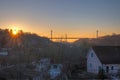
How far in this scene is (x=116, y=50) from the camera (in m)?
27.2

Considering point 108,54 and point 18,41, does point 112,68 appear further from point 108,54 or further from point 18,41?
point 18,41

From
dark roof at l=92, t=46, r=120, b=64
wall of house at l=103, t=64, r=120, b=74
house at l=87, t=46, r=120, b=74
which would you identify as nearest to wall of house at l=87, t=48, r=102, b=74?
house at l=87, t=46, r=120, b=74

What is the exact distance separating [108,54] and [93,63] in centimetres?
164

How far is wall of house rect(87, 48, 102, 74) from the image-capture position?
26.3 meters

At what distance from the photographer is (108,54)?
26.6 m

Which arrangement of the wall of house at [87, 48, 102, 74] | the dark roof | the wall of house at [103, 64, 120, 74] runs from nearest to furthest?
the wall of house at [103, 64, 120, 74] < the dark roof < the wall of house at [87, 48, 102, 74]

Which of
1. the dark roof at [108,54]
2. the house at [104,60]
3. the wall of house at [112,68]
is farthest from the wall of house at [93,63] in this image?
Result: the wall of house at [112,68]

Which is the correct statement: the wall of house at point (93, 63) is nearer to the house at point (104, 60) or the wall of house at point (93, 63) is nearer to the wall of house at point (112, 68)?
the house at point (104, 60)

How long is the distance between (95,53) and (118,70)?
255cm

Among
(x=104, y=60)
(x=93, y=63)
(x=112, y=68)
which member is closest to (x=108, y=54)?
(x=104, y=60)

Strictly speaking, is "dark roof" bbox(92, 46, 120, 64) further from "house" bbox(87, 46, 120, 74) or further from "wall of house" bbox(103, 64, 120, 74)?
"wall of house" bbox(103, 64, 120, 74)

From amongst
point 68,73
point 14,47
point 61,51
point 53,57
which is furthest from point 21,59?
point 68,73

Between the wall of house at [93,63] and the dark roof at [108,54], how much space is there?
40 centimetres

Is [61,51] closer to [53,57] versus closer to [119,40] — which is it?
[53,57]
